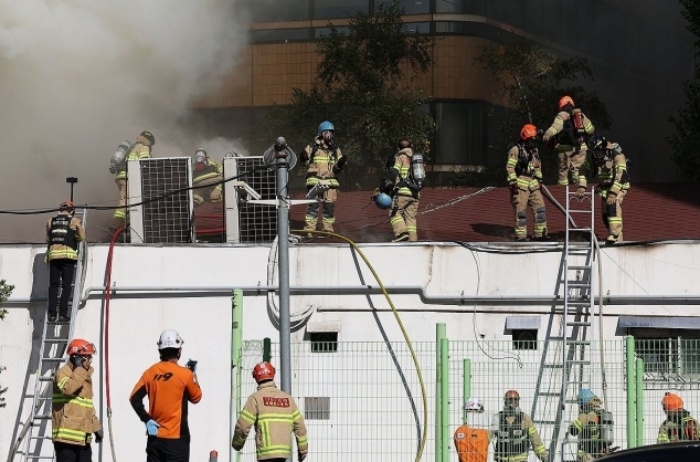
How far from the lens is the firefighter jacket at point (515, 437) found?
1549 cm

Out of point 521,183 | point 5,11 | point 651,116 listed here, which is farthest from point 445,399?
point 651,116

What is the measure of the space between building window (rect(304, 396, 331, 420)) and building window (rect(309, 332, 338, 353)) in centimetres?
94

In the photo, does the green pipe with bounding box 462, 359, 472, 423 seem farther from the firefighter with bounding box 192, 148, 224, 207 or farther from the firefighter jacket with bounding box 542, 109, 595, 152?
the firefighter with bounding box 192, 148, 224, 207

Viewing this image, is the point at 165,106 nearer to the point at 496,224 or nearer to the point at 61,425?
the point at 496,224

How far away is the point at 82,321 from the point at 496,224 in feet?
22.1

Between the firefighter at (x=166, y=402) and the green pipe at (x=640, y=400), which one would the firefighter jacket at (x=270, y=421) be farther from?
the green pipe at (x=640, y=400)

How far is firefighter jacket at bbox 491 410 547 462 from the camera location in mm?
15492

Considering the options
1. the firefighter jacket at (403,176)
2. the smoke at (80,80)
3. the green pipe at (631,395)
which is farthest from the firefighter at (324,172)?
the smoke at (80,80)

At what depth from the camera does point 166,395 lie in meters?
13.8

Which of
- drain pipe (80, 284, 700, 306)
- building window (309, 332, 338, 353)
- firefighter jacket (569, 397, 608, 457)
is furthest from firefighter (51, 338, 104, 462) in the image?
firefighter jacket (569, 397, 608, 457)

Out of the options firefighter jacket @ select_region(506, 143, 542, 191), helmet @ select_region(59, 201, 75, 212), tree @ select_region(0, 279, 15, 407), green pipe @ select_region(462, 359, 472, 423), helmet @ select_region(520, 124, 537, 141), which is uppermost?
helmet @ select_region(520, 124, 537, 141)

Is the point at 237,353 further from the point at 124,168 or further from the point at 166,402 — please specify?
the point at 124,168

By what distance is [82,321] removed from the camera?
1953 cm

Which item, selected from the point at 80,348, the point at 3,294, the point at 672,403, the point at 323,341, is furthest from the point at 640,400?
the point at 3,294
